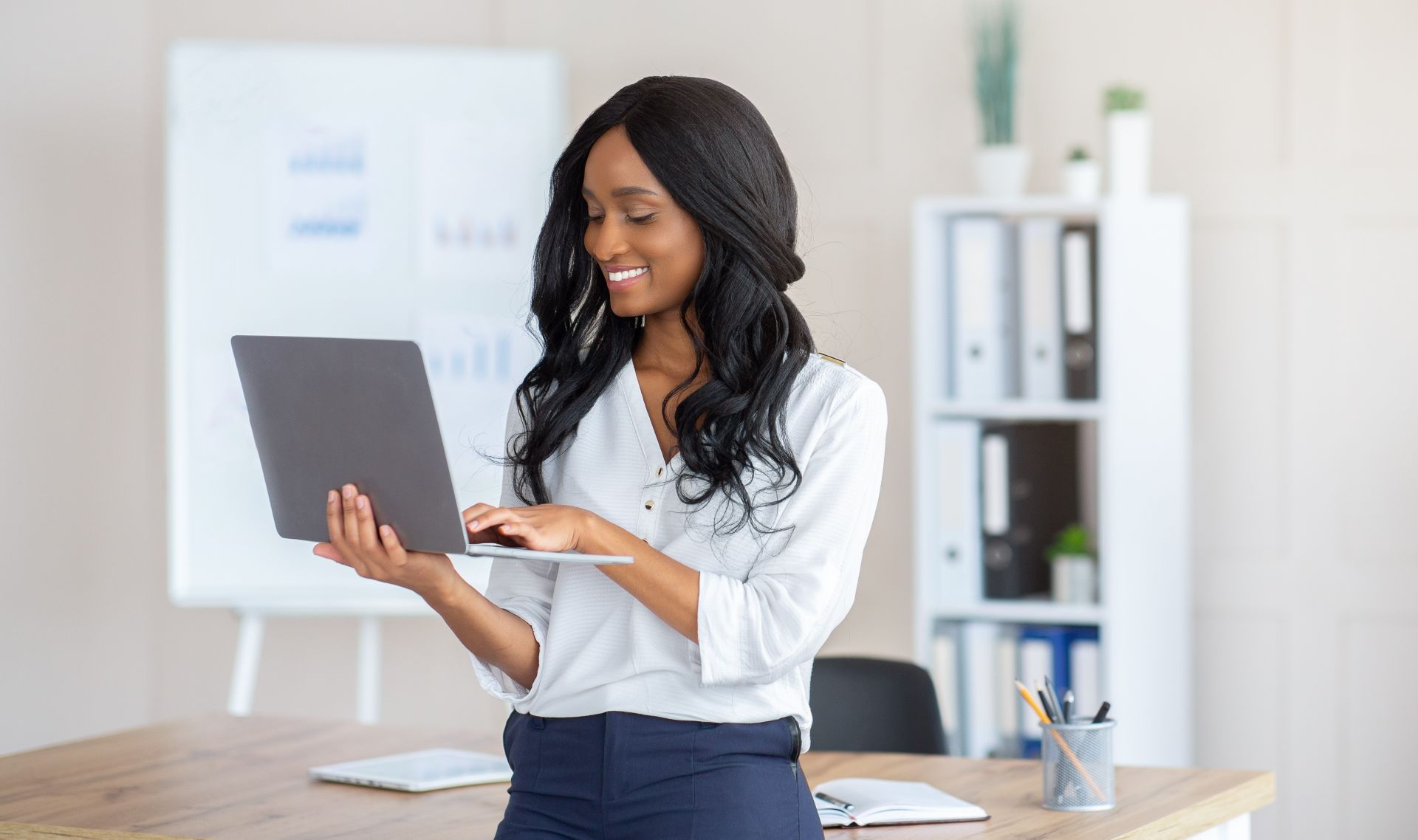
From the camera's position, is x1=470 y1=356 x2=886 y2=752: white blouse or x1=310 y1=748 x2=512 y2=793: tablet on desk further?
x1=310 y1=748 x2=512 y2=793: tablet on desk

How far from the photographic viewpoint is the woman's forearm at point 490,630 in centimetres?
149

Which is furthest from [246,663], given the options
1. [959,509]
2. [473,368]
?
[959,509]

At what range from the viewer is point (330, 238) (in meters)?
3.48

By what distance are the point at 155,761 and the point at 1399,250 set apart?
9.02ft

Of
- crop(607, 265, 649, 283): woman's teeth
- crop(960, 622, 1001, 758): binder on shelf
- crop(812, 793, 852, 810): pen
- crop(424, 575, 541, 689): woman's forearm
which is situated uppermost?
crop(607, 265, 649, 283): woman's teeth

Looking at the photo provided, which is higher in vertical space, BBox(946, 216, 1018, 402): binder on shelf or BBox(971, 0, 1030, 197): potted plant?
BBox(971, 0, 1030, 197): potted plant

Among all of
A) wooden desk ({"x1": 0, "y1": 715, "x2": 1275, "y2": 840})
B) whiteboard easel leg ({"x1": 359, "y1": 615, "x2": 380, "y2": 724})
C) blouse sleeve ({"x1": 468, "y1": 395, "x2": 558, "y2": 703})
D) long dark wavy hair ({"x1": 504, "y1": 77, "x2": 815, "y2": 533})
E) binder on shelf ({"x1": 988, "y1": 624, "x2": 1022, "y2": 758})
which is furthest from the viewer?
whiteboard easel leg ({"x1": 359, "y1": 615, "x2": 380, "y2": 724})

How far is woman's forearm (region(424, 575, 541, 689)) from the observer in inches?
58.6

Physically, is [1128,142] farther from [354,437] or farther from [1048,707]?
[354,437]

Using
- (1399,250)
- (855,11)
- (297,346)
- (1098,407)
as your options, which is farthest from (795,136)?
(297,346)

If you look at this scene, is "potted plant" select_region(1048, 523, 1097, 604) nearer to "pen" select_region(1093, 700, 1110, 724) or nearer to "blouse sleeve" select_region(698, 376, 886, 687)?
"pen" select_region(1093, 700, 1110, 724)

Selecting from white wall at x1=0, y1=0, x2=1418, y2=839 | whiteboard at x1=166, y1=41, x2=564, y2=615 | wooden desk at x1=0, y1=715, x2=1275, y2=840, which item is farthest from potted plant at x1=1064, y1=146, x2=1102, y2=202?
wooden desk at x1=0, y1=715, x2=1275, y2=840

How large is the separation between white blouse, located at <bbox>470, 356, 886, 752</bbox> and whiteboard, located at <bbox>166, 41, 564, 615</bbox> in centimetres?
191

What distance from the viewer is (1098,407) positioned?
3.24 m
